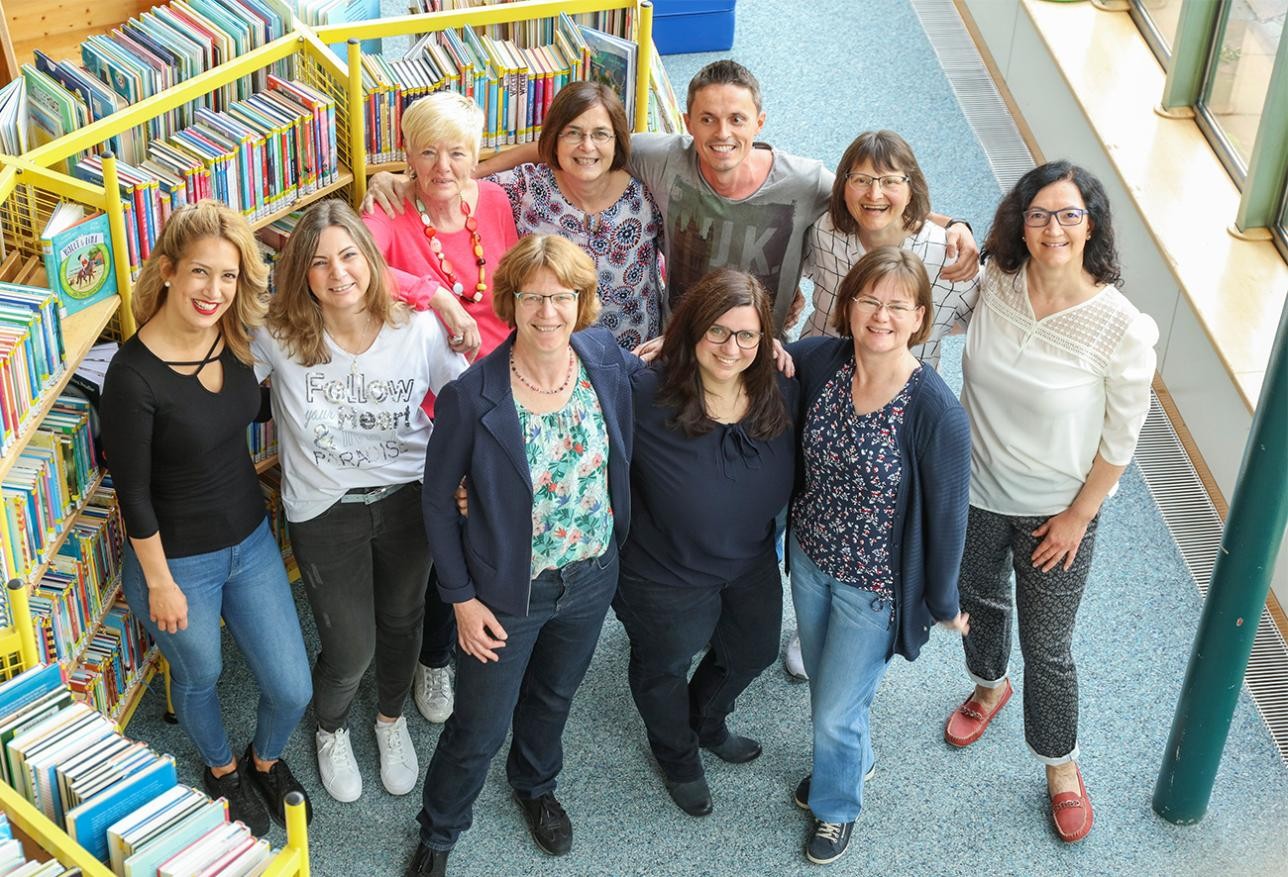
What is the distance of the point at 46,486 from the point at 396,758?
4.09 ft

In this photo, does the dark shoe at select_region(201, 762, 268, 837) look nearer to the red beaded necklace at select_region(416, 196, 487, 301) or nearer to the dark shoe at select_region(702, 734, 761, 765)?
the dark shoe at select_region(702, 734, 761, 765)

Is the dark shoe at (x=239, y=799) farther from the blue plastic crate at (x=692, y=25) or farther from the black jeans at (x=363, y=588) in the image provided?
the blue plastic crate at (x=692, y=25)

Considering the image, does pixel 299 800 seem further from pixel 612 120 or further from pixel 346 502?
pixel 612 120

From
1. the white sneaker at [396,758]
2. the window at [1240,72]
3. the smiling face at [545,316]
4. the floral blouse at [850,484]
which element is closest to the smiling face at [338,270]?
the smiling face at [545,316]

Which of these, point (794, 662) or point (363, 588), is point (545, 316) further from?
point (794, 662)

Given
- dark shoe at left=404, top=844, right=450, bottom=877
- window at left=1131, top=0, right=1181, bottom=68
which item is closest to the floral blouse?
dark shoe at left=404, top=844, right=450, bottom=877

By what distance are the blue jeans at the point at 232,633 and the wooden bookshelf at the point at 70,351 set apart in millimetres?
375

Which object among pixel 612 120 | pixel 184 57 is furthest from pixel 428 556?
pixel 184 57

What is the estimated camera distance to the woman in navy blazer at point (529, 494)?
3.59 m

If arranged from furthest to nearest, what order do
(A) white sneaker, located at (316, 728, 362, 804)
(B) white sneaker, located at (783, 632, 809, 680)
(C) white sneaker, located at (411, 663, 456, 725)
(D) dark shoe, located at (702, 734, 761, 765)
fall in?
(B) white sneaker, located at (783, 632, 809, 680), (C) white sneaker, located at (411, 663, 456, 725), (D) dark shoe, located at (702, 734, 761, 765), (A) white sneaker, located at (316, 728, 362, 804)

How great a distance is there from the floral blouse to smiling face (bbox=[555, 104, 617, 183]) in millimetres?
907

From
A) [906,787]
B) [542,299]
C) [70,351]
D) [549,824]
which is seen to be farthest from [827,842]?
[70,351]

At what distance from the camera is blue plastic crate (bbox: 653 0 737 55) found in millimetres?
7840

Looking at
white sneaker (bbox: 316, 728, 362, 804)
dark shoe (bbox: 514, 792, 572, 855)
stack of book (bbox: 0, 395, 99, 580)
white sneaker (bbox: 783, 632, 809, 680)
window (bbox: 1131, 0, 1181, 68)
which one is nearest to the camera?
stack of book (bbox: 0, 395, 99, 580)
